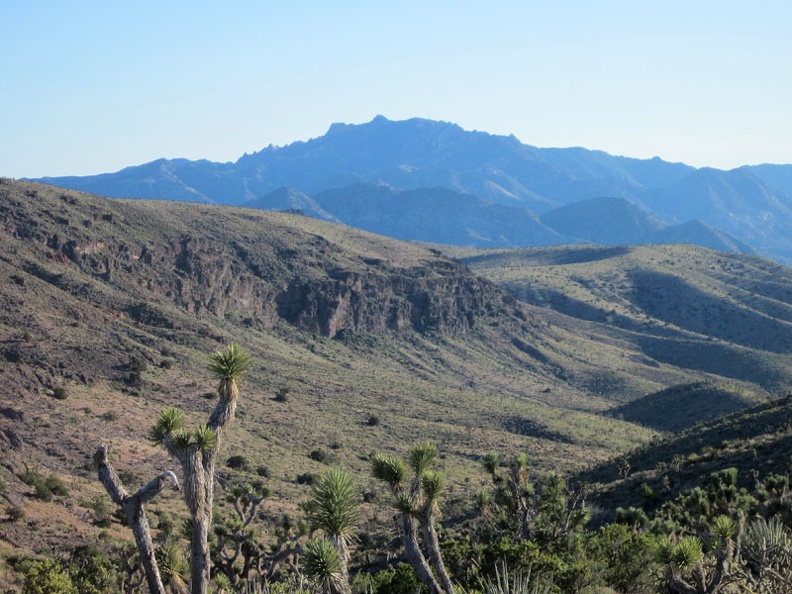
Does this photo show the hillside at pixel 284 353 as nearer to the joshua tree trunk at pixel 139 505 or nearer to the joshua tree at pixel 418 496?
the joshua tree trunk at pixel 139 505

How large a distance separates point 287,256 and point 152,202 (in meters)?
23.0

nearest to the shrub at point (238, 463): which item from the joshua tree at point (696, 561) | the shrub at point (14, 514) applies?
the shrub at point (14, 514)

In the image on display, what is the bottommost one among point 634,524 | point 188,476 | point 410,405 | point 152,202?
point 410,405

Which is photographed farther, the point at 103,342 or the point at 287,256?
the point at 287,256

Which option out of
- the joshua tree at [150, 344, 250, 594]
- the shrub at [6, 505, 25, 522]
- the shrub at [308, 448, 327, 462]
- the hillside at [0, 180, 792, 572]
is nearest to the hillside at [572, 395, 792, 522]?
the hillside at [0, 180, 792, 572]

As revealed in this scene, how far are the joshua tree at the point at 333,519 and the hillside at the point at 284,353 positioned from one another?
19953 millimetres

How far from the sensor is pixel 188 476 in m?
Answer: 15.2

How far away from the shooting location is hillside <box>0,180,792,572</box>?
5022 centimetres

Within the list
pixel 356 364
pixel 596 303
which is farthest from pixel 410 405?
pixel 596 303

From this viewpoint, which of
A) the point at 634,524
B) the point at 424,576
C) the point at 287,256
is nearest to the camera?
the point at 424,576

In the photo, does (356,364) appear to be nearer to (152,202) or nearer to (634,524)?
(152,202)

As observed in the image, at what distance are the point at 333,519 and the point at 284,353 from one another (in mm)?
75548

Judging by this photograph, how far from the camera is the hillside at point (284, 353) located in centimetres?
5022

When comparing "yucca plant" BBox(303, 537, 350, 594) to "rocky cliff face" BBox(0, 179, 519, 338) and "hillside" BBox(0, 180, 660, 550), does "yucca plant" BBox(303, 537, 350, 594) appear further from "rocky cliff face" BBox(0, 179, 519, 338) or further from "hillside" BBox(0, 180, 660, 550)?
"rocky cliff face" BBox(0, 179, 519, 338)
